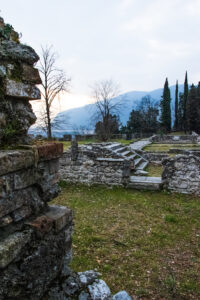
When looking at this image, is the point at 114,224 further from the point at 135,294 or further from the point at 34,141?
the point at 34,141

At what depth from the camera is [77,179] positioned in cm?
939

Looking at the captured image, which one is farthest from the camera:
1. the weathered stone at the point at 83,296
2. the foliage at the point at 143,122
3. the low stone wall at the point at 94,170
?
the foliage at the point at 143,122

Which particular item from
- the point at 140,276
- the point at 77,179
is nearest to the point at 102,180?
the point at 77,179

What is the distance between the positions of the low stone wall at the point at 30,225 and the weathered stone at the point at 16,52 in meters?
0.84

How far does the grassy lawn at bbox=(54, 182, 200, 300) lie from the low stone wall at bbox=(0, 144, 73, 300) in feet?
5.92

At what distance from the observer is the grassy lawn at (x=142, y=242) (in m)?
3.39

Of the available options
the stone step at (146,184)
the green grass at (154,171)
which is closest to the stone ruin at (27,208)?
the stone step at (146,184)

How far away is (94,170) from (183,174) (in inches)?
140

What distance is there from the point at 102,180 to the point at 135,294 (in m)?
5.85

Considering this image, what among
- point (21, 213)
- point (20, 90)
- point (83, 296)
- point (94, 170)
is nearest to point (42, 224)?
point (21, 213)

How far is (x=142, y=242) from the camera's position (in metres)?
4.61

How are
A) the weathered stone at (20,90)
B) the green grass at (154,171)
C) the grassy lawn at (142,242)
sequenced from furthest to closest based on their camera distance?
the green grass at (154,171) < the grassy lawn at (142,242) < the weathered stone at (20,90)

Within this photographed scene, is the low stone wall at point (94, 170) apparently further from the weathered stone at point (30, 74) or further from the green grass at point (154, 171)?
the weathered stone at point (30, 74)

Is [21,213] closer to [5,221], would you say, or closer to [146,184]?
[5,221]
